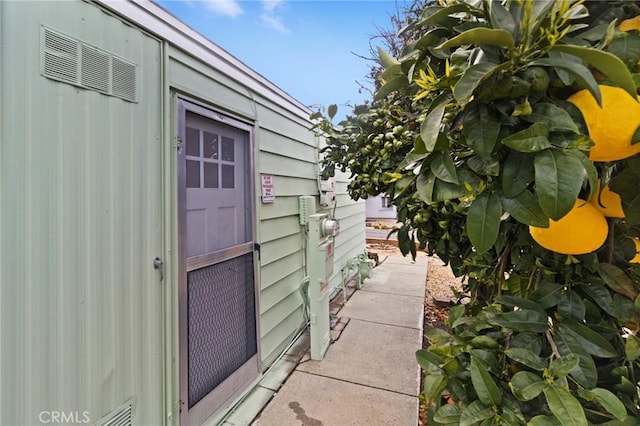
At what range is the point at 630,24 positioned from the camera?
0.58m

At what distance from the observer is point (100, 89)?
4.54 ft

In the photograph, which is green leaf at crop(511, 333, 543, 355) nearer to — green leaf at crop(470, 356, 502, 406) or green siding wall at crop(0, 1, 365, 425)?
green leaf at crop(470, 356, 502, 406)

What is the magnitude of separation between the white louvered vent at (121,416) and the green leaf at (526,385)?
65.7 inches

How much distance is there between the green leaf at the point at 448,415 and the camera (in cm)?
70

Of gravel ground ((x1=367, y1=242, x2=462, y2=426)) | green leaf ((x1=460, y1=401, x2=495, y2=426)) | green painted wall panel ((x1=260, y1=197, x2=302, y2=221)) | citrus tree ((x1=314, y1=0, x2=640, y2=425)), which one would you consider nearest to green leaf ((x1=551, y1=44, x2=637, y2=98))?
citrus tree ((x1=314, y1=0, x2=640, y2=425))

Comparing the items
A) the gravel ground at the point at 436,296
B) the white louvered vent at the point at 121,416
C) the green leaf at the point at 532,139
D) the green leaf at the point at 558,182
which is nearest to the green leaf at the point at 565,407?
the green leaf at the point at 558,182

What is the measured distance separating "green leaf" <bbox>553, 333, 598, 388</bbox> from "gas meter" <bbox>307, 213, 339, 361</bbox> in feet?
7.62

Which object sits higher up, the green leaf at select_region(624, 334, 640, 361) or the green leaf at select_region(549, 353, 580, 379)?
the green leaf at select_region(624, 334, 640, 361)

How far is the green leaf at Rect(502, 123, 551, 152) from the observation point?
50 centimetres

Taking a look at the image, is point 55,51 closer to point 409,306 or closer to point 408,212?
point 408,212

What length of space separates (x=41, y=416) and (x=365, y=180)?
1.73 m

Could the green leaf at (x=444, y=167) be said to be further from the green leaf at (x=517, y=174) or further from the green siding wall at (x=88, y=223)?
the green siding wall at (x=88, y=223)

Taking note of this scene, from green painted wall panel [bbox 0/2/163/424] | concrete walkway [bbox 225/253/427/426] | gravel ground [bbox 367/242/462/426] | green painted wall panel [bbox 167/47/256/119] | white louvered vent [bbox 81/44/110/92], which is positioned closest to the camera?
green painted wall panel [bbox 0/2/163/424]

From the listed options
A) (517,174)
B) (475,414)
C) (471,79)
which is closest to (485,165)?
(517,174)
